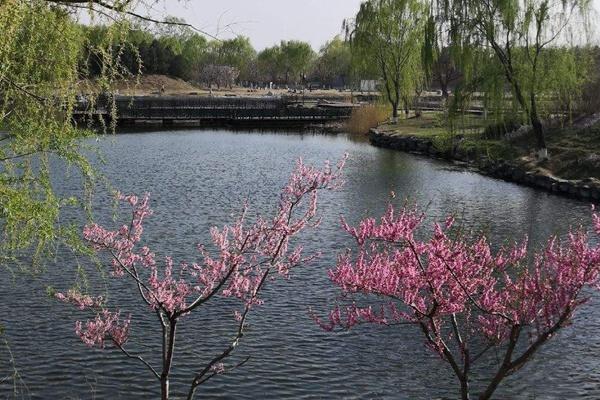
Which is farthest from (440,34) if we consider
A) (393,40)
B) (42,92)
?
(42,92)

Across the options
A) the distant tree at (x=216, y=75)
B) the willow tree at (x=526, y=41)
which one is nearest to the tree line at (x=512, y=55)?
the willow tree at (x=526, y=41)

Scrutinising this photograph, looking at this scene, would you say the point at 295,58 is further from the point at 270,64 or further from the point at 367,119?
the point at 367,119

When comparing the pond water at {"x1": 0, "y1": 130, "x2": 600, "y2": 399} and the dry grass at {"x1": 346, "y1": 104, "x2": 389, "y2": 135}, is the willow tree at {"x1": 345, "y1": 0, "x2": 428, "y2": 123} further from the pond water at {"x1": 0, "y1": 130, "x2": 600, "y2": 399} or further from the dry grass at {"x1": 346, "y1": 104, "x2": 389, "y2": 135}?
the pond water at {"x1": 0, "y1": 130, "x2": 600, "y2": 399}

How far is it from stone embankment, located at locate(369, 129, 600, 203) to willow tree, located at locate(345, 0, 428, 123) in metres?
7.94

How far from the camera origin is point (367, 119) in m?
60.1

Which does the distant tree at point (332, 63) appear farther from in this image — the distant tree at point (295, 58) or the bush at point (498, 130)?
the bush at point (498, 130)

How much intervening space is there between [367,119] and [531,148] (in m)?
24.9

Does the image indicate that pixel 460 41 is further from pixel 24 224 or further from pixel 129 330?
pixel 24 224

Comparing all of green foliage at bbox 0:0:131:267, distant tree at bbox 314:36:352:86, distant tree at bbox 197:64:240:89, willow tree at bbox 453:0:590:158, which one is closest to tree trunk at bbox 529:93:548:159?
willow tree at bbox 453:0:590:158

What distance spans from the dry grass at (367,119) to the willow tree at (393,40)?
1.97 m

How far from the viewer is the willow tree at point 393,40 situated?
5631 centimetres

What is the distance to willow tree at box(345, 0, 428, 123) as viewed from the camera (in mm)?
56312

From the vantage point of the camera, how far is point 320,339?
43.7ft

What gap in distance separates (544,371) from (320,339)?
403 centimetres
